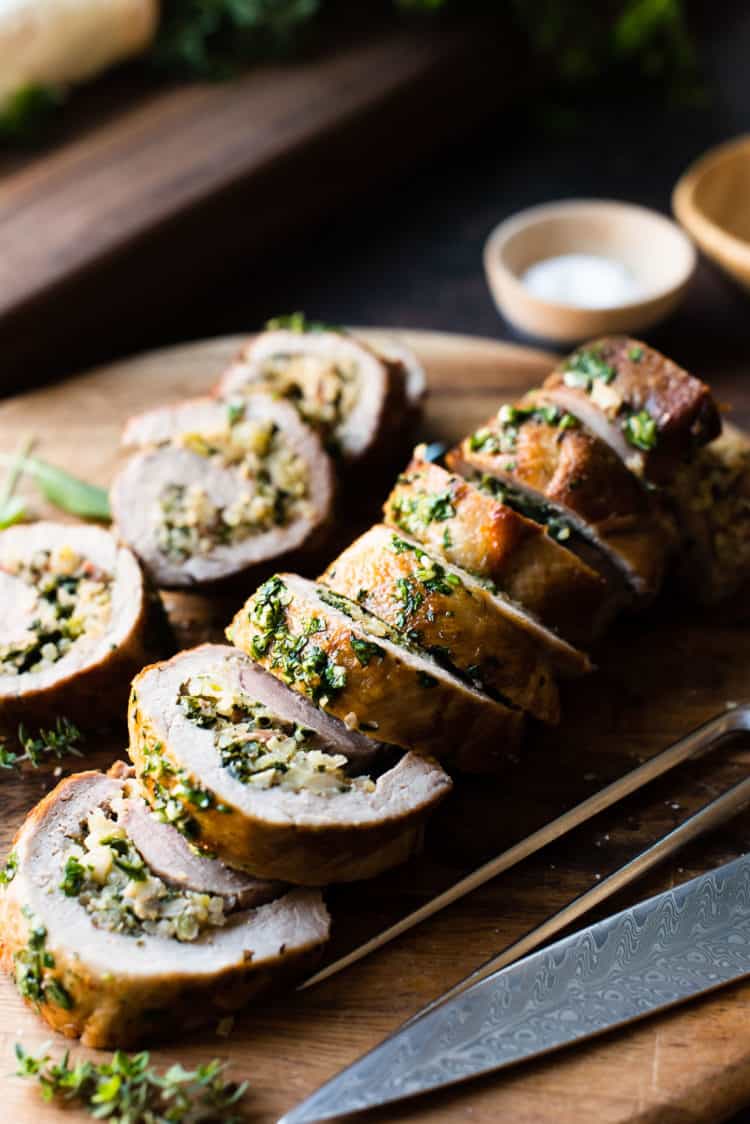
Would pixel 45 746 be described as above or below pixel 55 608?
below

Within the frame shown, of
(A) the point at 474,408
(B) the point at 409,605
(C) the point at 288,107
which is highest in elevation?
(C) the point at 288,107

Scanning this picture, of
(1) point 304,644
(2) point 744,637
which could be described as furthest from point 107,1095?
(2) point 744,637

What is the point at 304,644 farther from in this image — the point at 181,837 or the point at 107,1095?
the point at 107,1095

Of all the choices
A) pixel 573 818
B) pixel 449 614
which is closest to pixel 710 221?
pixel 449 614

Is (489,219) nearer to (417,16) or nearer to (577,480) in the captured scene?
(417,16)

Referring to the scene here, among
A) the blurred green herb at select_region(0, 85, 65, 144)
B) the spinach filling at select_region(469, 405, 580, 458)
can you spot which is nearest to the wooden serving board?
the spinach filling at select_region(469, 405, 580, 458)

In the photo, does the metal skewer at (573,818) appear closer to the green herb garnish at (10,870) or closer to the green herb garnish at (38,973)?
the green herb garnish at (38,973)

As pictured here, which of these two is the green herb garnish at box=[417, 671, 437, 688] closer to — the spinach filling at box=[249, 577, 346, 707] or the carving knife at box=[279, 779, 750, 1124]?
the spinach filling at box=[249, 577, 346, 707]

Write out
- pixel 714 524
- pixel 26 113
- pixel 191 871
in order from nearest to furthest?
pixel 191 871 < pixel 714 524 < pixel 26 113
